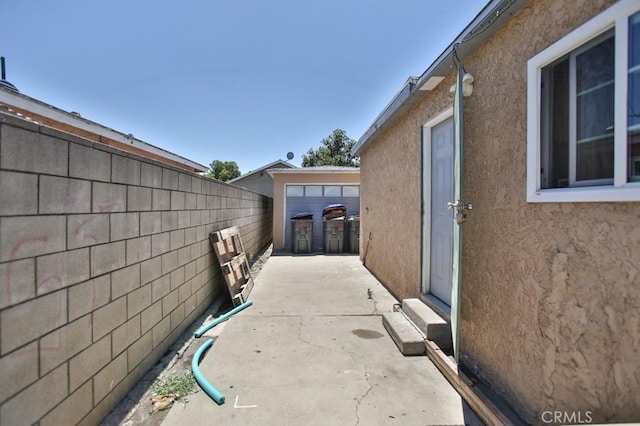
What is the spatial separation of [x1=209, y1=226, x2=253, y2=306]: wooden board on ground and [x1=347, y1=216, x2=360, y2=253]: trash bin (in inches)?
194

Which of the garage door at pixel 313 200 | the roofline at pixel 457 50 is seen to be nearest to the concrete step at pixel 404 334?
the roofline at pixel 457 50

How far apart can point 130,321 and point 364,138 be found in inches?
237

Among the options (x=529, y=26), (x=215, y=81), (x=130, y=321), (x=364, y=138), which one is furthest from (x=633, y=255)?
(x=215, y=81)

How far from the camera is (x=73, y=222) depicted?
73.3 inches

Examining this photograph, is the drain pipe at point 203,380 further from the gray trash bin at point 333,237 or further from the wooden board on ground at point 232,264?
the gray trash bin at point 333,237

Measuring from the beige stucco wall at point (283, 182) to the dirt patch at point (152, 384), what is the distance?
640 cm

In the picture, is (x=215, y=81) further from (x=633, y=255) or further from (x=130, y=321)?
(x=633, y=255)

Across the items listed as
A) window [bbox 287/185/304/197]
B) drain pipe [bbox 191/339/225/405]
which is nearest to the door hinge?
drain pipe [bbox 191/339/225/405]

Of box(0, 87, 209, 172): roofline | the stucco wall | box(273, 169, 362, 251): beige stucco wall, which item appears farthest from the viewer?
box(273, 169, 362, 251): beige stucco wall

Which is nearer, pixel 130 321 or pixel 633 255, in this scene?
pixel 633 255

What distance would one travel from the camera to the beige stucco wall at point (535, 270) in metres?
1.47

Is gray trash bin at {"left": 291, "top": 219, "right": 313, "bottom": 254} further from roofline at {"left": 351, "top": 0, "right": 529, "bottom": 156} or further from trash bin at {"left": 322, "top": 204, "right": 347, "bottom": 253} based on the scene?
roofline at {"left": 351, "top": 0, "right": 529, "bottom": 156}

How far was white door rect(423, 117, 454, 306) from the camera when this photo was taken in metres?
3.52

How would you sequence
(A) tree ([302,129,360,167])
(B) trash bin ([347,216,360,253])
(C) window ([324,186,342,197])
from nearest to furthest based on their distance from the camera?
1. (B) trash bin ([347,216,360,253])
2. (C) window ([324,186,342,197])
3. (A) tree ([302,129,360,167])
